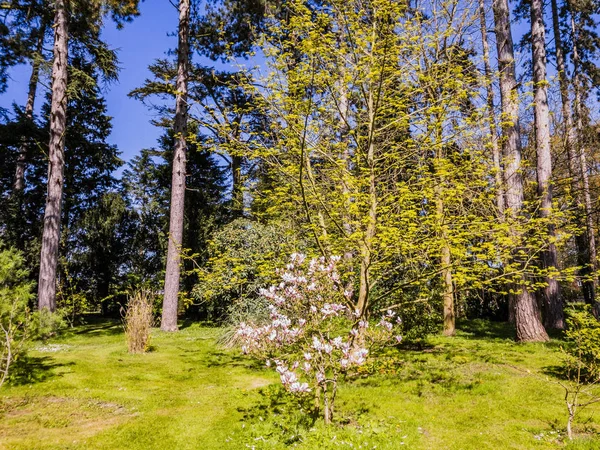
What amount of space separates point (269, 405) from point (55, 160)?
9.72 metres

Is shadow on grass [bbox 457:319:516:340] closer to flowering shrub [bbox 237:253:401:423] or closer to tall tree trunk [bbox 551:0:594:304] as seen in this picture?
tall tree trunk [bbox 551:0:594:304]

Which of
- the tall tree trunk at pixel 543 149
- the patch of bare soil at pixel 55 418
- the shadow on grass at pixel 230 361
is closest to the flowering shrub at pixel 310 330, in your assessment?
the patch of bare soil at pixel 55 418

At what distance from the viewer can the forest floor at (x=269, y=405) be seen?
3980mm

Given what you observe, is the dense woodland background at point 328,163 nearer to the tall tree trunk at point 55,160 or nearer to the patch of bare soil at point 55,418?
the tall tree trunk at point 55,160

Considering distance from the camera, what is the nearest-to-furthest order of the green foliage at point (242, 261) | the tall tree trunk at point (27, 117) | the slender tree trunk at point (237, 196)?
the green foliage at point (242, 261) < the tall tree trunk at point (27, 117) < the slender tree trunk at point (237, 196)

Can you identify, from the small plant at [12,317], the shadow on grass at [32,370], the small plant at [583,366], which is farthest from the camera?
the shadow on grass at [32,370]

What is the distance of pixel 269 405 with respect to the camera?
4992mm

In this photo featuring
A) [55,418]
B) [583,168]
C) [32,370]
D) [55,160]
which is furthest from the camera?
[583,168]

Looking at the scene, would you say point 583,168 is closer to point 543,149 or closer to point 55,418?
point 543,149

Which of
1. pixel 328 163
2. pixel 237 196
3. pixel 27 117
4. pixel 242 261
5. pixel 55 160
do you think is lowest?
pixel 242 261

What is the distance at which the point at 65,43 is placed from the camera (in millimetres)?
10938

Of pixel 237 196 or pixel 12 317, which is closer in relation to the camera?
pixel 12 317

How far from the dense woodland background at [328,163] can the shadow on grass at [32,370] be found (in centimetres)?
293

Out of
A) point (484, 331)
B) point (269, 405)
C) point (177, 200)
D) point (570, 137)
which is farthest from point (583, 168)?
point (177, 200)
